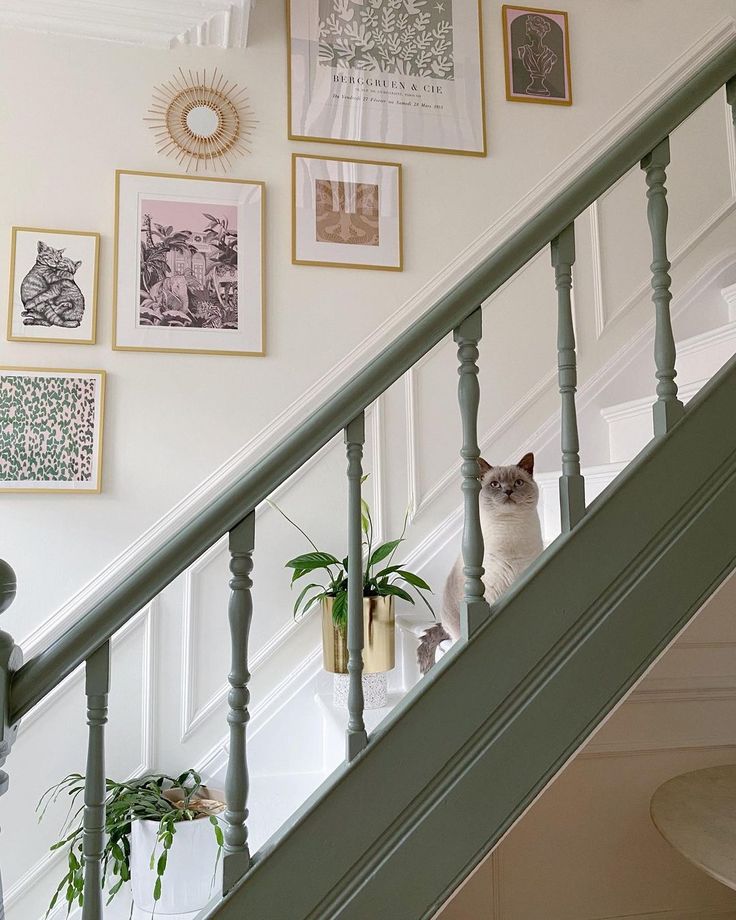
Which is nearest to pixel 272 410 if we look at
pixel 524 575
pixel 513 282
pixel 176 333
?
pixel 176 333

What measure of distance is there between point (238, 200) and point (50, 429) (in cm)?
102

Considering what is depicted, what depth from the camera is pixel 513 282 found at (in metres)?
2.84

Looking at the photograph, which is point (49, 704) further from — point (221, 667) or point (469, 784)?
point (469, 784)

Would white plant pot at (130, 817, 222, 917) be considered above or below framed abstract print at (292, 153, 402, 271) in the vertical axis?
below

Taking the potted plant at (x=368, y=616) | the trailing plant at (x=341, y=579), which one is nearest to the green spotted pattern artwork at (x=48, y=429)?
the trailing plant at (x=341, y=579)

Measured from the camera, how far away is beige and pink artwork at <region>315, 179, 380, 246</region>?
2.72 m

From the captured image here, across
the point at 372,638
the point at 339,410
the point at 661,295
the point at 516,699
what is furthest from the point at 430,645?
the point at 661,295

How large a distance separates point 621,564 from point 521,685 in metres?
0.29

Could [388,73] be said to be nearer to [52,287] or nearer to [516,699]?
[52,287]

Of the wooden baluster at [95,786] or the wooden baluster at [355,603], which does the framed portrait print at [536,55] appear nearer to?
the wooden baluster at [355,603]

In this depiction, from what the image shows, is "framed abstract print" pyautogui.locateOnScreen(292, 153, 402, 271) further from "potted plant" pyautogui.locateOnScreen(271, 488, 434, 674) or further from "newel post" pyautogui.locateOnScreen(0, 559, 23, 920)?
"newel post" pyautogui.locateOnScreen(0, 559, 23, 920)

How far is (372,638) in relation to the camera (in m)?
2.17

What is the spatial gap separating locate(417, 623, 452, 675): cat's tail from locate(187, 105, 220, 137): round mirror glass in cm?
188

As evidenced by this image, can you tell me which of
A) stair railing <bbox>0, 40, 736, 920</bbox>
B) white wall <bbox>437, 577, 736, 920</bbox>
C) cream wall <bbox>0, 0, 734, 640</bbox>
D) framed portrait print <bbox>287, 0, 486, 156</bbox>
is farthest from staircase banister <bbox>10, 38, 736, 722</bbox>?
framed portrait print <bbox>287, 0, 486, 156</bbox>
